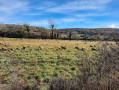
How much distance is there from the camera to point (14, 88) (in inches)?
120

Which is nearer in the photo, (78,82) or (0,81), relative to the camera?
(78,82)

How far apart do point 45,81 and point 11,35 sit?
125 ft

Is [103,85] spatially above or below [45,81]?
above

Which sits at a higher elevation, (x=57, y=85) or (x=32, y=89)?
(x=57, y=85)

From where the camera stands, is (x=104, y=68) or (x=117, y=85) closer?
(x=117, y=85)

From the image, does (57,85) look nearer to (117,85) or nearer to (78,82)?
(78,82)

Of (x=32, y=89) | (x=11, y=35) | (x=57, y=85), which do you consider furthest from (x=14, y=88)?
(x=11, y=35)

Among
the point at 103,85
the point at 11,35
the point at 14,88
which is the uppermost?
the point at 11,35

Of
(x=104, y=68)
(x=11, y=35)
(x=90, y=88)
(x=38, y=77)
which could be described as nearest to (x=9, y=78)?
(x=38, y=77)

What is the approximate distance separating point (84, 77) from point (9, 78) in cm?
379

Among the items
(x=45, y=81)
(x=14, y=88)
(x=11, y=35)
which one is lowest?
(x=45, y=81)

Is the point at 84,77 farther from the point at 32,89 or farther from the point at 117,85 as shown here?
the point at 32,89

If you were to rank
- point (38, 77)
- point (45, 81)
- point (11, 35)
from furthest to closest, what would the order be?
point (11, 35), point (38, 77), point (45, 81)

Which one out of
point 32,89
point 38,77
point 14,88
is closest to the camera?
point 14,88
